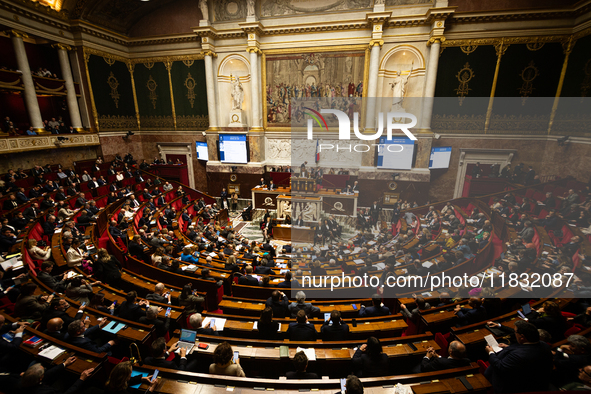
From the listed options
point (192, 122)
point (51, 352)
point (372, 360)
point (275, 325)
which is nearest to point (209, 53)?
point (192, 122)

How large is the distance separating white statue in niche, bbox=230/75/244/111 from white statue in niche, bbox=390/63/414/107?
9466mm

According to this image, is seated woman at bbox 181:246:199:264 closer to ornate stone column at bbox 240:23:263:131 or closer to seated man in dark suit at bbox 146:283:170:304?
seated man in dark suit at bbox 146:283:170:304

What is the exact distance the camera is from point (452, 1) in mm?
13312

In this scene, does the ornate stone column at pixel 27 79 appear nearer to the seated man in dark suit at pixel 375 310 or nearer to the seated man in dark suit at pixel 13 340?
the seated man in dark suit at pixel 13 340

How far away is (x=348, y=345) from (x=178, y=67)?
19.3 m

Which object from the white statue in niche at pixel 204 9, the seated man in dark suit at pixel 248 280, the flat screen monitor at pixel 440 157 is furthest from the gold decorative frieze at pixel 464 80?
the white statue in niche at pixel 204 9

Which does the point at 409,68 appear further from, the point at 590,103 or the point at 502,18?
the point at 590,103

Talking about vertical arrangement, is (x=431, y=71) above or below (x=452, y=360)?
above

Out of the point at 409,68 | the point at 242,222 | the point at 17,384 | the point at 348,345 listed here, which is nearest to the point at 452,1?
the point at 409,68

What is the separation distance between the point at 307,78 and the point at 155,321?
15327 millimetres

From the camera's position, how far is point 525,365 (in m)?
2.67

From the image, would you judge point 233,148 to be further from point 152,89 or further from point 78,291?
point 78,291

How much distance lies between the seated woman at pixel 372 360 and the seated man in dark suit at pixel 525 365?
124cm

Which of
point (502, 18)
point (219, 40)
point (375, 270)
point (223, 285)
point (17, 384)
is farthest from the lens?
point (219, 40)
